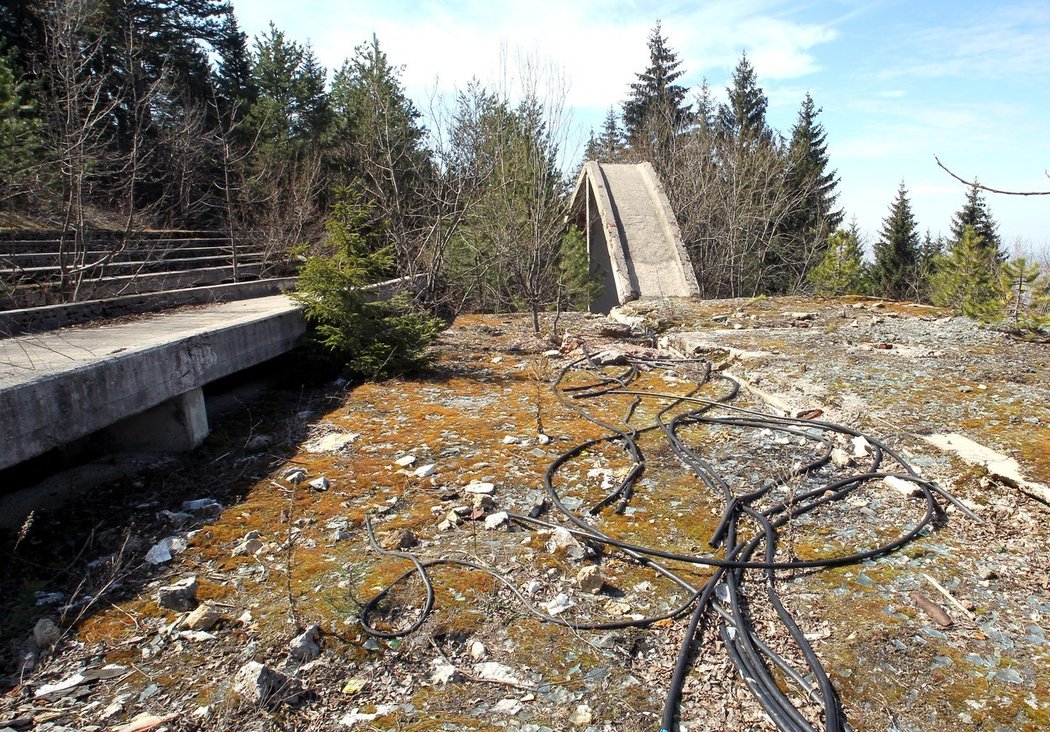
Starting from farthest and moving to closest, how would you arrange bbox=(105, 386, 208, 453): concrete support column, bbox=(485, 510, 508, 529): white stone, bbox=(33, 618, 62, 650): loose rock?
bbox=(105, 386, 208, 453): concrete support column → bbox=(485, 510, 508, 529): white stone → bbox=(33, 618, 62, 650): loose rock

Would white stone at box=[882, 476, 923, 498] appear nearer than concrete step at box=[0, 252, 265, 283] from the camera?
Yes

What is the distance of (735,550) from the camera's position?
2834mm

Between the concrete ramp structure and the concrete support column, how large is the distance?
8.97 m

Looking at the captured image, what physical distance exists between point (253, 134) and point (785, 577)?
19.8 meters

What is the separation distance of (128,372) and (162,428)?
0.67m

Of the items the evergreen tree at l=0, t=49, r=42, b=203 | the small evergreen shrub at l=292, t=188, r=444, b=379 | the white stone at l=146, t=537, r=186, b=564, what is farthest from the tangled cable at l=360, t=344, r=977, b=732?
the evergreen tree at l=0, t=49, r=42, b=203

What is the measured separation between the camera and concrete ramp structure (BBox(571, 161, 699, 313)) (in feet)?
40.5

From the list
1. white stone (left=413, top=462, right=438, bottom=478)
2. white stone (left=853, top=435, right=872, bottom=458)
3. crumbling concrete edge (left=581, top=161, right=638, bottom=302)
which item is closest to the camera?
white stone (left=413, top=462, right=438, bottom=478)

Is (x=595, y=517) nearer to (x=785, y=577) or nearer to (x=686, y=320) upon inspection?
(x=785, y=577)

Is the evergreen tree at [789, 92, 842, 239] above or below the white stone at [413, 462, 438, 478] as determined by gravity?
above

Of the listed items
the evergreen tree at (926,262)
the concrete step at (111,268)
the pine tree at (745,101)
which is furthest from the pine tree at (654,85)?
the concrete step at (111,268)

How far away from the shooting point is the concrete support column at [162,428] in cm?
412

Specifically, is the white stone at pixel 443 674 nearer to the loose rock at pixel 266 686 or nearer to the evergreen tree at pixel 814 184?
the loose rock at pixel 266 686

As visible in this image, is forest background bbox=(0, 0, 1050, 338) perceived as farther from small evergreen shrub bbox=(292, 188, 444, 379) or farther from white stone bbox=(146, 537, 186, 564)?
white stone bbox=(146, 537, 186, 564)
